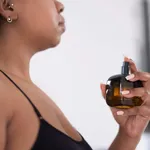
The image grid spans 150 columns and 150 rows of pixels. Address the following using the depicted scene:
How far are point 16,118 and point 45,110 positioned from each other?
0.38 feet

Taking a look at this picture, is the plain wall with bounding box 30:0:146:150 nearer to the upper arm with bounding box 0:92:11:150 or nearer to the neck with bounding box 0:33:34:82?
the neck with bounding box 0:33:34:82

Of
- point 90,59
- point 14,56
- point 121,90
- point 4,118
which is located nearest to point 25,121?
point 4,118

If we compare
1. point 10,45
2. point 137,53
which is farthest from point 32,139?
point 137,53

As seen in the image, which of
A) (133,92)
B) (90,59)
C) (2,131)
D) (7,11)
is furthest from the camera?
(90,59)

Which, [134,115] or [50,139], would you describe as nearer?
[50,139]

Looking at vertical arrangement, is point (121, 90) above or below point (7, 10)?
below

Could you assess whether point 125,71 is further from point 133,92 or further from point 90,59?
point 90,59

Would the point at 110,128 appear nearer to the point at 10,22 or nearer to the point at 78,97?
the point at 78,97

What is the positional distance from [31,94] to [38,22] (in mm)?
162

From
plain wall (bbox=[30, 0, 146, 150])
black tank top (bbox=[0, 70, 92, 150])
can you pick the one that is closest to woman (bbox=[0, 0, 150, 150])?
black tank top (bbox=[0, 70, 92, 150])

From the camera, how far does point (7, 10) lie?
0.70 m

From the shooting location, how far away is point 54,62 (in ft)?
4.54

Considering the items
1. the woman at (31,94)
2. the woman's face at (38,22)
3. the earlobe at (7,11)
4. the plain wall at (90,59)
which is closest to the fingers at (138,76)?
the woman at (31,94)

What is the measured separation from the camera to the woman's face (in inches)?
28.1
